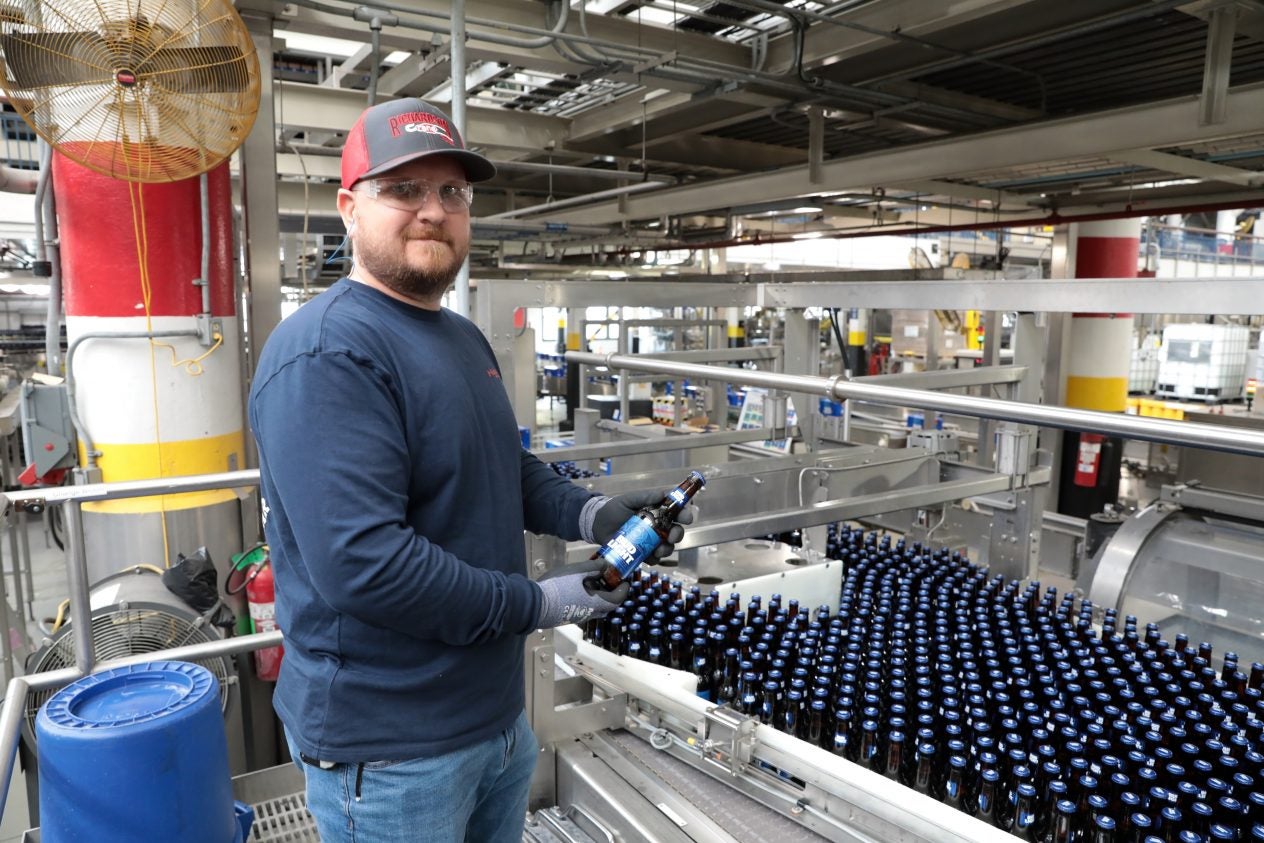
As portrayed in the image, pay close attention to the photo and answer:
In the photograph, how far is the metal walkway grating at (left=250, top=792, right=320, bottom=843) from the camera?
192 cm

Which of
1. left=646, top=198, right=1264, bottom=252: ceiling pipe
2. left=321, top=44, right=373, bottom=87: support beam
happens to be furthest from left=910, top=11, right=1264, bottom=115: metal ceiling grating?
left=321, top=44, right=373, bottom=87: support beam

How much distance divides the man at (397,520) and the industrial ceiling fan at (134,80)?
1571 millimetres

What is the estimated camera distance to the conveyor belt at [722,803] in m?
1.59

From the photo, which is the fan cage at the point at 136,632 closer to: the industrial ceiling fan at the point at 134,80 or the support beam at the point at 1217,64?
the industrial ceiling fan at the point at 134,80

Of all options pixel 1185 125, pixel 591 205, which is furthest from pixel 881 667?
pixel 591 205

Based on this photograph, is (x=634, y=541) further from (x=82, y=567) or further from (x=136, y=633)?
(x=136, y=633)

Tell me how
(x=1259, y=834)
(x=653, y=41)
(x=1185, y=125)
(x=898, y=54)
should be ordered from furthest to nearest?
(x=898, y=54)
(x=653, y=41)
(x=1185, y=125)
(x=1259, y=834)

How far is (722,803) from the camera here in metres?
1.69

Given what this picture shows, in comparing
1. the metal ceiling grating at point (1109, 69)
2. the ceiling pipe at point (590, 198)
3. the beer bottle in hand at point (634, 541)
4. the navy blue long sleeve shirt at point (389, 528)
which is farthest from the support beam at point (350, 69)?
the beer bottle in hand at point (634, 541)

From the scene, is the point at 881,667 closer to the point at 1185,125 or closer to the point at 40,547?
the point at 1185,125

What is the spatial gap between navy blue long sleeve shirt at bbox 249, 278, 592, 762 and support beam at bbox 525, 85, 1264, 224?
3186 mm

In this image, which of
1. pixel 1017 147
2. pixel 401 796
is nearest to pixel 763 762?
pixel 401 796

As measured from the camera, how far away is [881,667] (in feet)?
6.31

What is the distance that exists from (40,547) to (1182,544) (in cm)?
855
